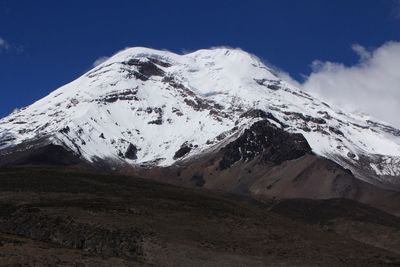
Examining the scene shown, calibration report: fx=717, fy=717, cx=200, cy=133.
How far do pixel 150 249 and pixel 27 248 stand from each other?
16.6 meters

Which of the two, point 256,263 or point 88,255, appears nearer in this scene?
point 88,255

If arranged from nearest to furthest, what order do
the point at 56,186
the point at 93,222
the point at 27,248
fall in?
the point at 27,248 → the point at 93,222 → the point at 56,186

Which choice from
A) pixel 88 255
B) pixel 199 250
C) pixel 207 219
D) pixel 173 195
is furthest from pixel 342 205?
pixel 88 255

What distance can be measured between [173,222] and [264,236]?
954 centimetres

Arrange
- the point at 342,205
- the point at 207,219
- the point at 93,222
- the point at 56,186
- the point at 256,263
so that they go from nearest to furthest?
the point at 256,263 → the point at 93,222 → the point at 207,219 → the point at 56,186 → the point at 342,205

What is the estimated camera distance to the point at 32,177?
91562 mm

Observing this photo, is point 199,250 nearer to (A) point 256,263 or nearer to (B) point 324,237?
(A) point 256,263

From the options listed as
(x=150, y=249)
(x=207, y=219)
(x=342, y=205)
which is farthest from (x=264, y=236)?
(x=342, y=205)

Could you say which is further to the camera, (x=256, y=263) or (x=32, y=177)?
(x=32, y=177)

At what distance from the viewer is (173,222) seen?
74562 millimetres

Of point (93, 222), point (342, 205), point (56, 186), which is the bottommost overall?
point (93, 222)

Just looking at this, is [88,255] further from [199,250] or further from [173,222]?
[173,222]

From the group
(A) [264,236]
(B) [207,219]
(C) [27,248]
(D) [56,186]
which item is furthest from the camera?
(D) [56,186]

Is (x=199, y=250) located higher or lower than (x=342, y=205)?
lower
